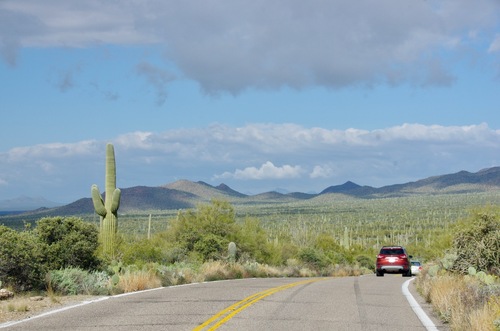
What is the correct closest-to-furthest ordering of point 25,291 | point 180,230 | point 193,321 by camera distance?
point 193,321 < point 25,291 < point 180,230

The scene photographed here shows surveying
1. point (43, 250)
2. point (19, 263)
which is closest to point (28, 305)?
point (19, 263)

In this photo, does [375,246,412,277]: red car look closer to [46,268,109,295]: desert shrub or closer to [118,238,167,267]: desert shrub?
[118,238,167,267]: desert shrub

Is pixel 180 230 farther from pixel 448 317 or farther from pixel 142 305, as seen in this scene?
pixel 448 317

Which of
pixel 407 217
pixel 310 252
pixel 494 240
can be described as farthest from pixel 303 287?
pixel 407 217

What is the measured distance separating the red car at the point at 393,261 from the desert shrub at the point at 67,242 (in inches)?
750

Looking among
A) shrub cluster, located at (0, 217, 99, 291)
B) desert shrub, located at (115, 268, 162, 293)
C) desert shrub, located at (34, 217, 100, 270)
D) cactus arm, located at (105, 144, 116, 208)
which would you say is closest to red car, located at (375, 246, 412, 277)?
cactus arm, located at (105, 144, 116, 208)

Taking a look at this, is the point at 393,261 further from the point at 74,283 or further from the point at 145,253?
the point at 74,283

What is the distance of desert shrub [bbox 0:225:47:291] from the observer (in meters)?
17.2

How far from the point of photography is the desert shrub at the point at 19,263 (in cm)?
1722

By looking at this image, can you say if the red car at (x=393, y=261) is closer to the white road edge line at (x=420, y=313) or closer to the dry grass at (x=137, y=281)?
the white road edge line at (x=420, y=313)

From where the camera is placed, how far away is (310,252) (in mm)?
52062

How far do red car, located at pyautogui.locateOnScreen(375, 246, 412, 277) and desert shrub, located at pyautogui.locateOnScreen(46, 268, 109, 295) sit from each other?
68.5 ft

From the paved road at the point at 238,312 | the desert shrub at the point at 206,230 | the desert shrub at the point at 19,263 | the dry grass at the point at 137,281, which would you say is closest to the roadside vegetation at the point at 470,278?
the paved road at the point at 238,312

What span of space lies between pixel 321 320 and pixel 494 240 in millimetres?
8889
